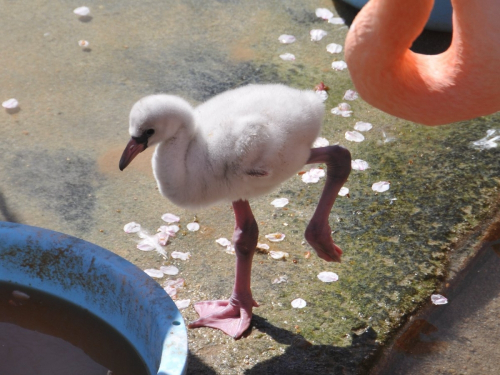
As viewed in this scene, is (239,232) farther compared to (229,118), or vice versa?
(239,232)

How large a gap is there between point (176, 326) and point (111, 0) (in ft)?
9.14

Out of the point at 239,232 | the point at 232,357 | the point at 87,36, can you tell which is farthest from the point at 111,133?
the point at 232,357

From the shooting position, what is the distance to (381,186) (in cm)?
299

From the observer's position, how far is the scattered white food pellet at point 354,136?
10.6ft

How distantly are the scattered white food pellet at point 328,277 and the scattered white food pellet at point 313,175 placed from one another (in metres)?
0.57

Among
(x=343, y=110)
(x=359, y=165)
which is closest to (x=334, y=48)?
(x=343, y=110)

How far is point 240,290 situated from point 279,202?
0.62 m

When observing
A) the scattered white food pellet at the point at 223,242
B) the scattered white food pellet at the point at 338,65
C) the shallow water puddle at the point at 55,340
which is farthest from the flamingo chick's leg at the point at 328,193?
the scattered white food pellet at the point at 338,65

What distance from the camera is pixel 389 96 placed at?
2.19 meters

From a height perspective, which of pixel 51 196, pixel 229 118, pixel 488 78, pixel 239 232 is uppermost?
pixel 488 78

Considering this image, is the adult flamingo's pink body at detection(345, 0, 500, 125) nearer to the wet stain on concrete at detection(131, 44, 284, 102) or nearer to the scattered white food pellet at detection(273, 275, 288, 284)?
the scattered white food pellet at detection(273, 275, 288, 284)

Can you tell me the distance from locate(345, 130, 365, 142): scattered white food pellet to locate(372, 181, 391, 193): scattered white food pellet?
0.31m

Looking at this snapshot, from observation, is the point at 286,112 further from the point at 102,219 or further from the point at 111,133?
the point at 111,133

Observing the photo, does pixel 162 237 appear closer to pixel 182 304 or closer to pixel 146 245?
pixel 146 245
